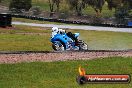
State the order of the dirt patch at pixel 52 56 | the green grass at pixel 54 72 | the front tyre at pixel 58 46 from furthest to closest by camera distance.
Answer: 1. the front tyre at pixel 58 46
2. the dirt patch at pixel 52 56
3. the green grass at pixel 54 72

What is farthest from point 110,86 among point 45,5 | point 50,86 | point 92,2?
point 45,5

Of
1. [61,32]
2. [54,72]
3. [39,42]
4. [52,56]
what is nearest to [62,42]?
[61,32]

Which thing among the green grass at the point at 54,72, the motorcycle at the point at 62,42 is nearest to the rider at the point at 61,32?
the motorcycle at the point at 62,42

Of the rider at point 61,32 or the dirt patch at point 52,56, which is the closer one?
the dirt patch at point 52,56

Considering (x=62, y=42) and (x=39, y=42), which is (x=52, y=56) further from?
(x=39, y=42)

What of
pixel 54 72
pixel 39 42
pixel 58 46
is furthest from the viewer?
pixel 39 42

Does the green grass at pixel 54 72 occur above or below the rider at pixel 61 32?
above

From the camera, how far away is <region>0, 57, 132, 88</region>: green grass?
36.3 feet

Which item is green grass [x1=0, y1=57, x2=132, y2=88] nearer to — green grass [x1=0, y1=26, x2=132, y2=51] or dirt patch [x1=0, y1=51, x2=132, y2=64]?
dirt patch [x1=0, y1=51, x2=132, y2=64]

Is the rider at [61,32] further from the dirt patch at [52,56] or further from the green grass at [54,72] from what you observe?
the green grass at [54,72]

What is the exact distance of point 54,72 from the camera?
13070 mm

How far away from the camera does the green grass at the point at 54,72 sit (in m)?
11.1

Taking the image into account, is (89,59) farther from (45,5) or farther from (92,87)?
(45,5)

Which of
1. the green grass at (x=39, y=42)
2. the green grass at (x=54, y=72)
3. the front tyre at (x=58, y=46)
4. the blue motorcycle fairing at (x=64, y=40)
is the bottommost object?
the green grass at (x=39, y=42)
